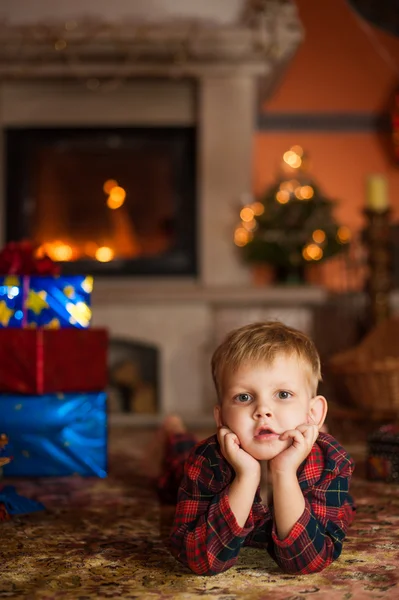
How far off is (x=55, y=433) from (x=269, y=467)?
3.37ft

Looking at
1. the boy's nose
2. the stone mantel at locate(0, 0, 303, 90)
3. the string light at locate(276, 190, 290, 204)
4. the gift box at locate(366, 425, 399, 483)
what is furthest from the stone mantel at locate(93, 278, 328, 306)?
the boy's nose

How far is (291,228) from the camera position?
12.2 feet

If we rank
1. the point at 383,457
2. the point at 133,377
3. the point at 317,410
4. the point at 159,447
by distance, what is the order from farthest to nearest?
the point at 133,377, the point at 159,447, the point at 383,457, the point at 317,410

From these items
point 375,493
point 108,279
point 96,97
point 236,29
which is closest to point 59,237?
point 108,279

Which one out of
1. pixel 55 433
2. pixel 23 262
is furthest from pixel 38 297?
pixel 55 433

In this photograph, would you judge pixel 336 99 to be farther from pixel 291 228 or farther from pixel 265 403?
pixel 265 403

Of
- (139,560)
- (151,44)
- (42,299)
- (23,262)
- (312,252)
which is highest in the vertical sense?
(151,44)

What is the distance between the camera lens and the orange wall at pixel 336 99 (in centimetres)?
465

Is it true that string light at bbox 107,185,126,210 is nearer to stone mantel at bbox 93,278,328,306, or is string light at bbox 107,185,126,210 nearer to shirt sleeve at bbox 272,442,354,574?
stone mantel at bbox 93,278,328,306

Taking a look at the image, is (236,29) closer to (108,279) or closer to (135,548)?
(108,279)

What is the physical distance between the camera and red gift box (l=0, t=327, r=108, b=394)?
6.93 ft

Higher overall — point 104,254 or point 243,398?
point 104,254

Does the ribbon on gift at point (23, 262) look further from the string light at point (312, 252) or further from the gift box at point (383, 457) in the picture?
the string light at point (312, 252)

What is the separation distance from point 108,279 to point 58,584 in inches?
106
